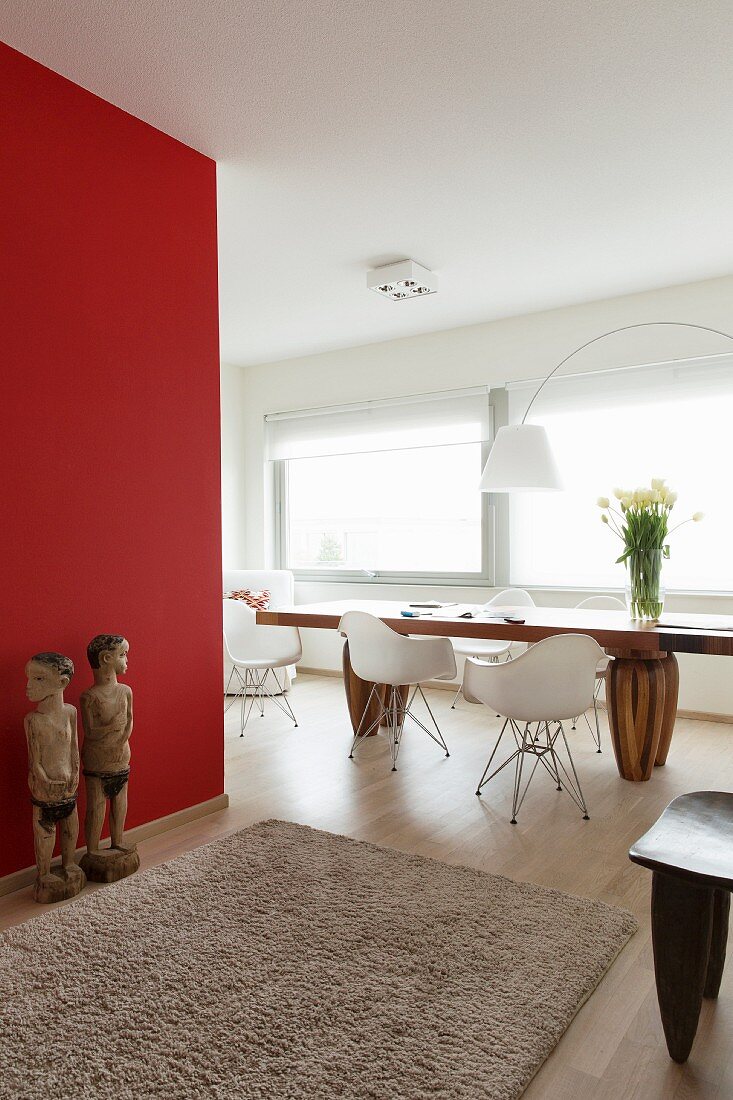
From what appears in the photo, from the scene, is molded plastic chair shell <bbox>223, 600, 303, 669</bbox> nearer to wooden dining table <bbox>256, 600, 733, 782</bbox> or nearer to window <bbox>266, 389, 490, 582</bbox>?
wooden dining table <bbox>256, 600, 733, 782</bbox>

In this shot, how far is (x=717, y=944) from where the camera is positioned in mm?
1966

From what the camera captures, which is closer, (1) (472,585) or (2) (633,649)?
(2) (633,649)

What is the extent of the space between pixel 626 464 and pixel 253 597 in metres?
2.85

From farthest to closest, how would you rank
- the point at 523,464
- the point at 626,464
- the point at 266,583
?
1. the point at 266,583
2. the point at 626,464
3. the point at 523,464

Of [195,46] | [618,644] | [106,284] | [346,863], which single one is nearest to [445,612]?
[618,644]

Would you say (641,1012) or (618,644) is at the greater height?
(618,644)

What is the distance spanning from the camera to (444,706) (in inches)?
218

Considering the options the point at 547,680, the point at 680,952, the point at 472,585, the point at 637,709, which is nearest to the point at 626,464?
the point at 472,585

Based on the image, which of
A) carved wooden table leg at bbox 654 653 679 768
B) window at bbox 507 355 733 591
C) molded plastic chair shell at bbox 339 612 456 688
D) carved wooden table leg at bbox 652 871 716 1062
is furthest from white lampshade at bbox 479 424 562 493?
carved wooden table leg at bbox 652 871 716 1062

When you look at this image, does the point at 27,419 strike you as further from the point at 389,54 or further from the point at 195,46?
the point at 389,54

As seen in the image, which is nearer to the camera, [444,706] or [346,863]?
[346,863]

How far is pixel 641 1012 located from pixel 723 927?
29 centimetres

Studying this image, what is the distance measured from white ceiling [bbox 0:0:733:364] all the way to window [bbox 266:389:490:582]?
1.48m

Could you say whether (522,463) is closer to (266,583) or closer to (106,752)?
(106,752)
